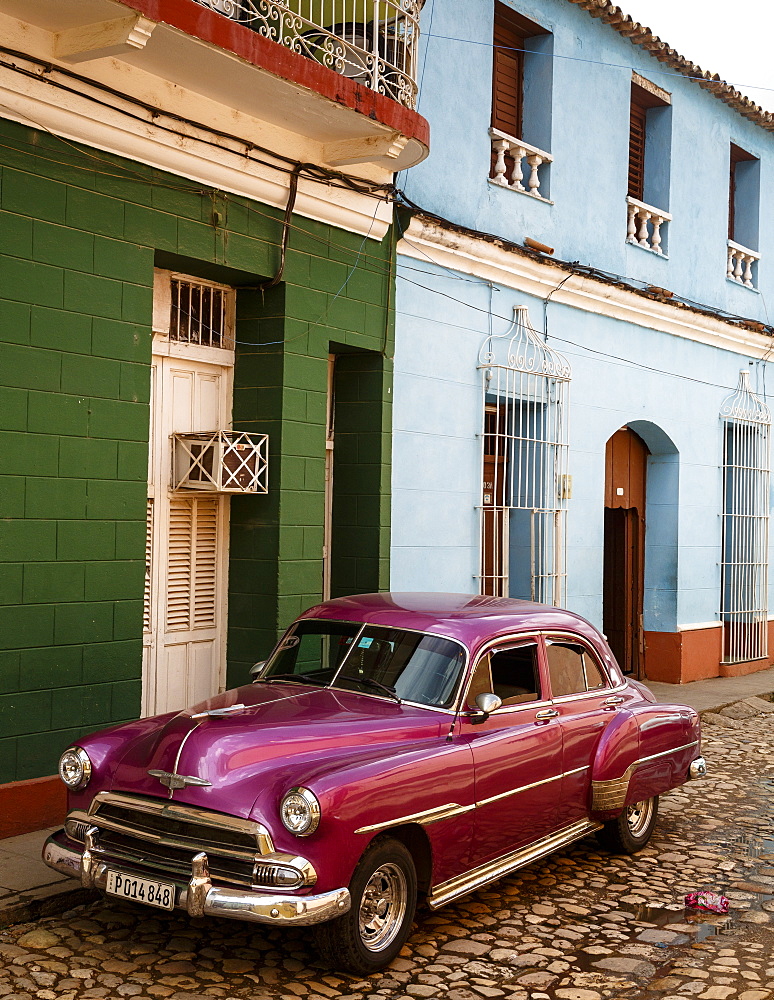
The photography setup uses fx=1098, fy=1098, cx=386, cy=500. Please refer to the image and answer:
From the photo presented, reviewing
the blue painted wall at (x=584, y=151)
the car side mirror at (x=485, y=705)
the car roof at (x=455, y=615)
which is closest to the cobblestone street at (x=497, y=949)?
the car side mirror at (x=485, y=705)

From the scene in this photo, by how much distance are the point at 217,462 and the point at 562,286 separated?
518 centimetres

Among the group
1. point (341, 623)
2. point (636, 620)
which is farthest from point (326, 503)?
point (636, 620)

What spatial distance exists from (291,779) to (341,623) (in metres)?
1.45

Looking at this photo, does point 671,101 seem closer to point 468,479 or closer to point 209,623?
point 468,479

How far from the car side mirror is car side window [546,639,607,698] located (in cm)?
81

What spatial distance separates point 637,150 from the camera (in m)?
13.3

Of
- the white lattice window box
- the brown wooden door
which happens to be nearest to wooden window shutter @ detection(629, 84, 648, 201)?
the brown wooden door

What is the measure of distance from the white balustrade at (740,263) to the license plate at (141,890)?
40.3 feet

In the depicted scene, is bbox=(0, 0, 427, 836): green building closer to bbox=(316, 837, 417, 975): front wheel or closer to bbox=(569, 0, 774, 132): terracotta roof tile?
bbox=(316, 837, 417, 975): front wheel

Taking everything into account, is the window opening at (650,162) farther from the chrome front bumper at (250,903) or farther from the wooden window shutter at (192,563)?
the chrome front bumper at (250,903)

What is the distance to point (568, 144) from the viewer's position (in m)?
11.5

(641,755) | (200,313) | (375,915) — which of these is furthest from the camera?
(200,313)

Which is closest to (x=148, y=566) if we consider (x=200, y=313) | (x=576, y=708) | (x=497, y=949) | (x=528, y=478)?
(x=200, y=313)

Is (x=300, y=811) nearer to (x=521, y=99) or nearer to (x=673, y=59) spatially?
(x=521, y=99)
